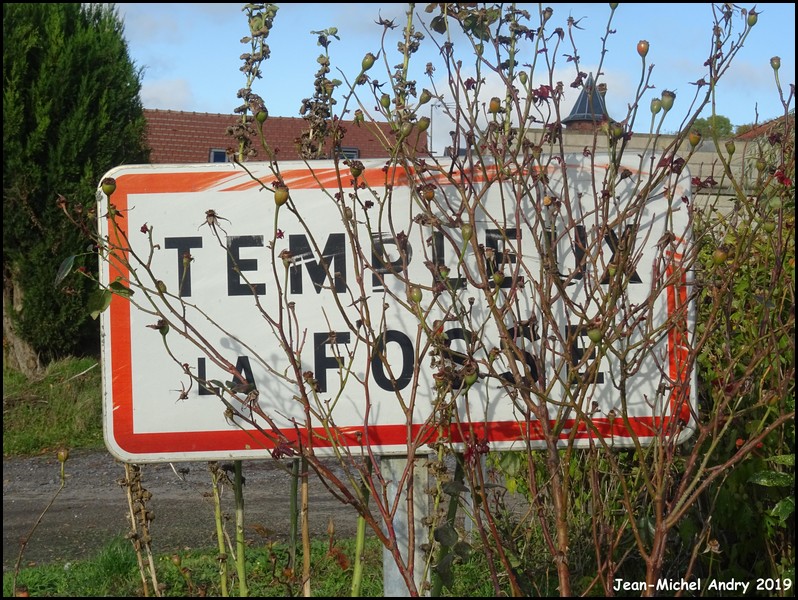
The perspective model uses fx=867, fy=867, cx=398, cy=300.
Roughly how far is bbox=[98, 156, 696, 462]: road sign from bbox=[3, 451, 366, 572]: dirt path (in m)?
2.09

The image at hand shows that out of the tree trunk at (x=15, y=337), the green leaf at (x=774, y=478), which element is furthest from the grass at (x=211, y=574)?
the tree trunk at (x=15, y=337)

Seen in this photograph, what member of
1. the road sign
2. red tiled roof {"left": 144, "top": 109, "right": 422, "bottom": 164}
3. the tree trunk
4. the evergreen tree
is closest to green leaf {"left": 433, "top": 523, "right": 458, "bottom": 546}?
the road sign

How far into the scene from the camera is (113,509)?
6.08 m

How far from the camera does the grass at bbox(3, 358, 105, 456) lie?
8.47m

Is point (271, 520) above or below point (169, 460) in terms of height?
below

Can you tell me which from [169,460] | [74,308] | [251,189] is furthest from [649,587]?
[74,308]

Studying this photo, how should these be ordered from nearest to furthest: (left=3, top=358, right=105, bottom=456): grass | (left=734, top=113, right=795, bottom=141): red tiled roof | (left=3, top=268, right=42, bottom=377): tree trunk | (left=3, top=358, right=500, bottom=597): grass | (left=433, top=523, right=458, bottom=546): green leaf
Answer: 1. (left=433, top=523, right=458, bottom=546): green leaf
2. (left=734, top=113, right=795, bottom=141): red tiled roof
3. (left=3, top=358, right=500, bottom=597): grass
4. (left=3, top=358, right=105, bottom=456): grass
5. (left=3, top=268, right=42, bottom=377): tree trunk

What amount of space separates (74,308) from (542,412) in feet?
28.6

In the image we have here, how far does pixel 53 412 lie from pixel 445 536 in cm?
801

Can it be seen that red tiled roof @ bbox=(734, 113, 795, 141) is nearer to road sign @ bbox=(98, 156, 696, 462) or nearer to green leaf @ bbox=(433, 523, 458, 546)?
road sign @ bbox=(98, 156, 696, 462)

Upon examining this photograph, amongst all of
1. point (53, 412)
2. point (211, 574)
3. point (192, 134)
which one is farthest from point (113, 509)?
point (192, 134)

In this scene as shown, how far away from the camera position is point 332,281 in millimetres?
1970

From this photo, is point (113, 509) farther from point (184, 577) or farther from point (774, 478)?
point (774, 478)

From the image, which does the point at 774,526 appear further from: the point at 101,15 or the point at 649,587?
the point at 101,15
